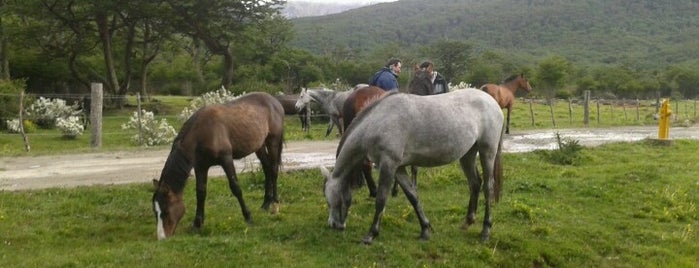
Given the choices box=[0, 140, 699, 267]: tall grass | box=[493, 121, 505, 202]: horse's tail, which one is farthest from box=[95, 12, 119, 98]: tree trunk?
box=[493, 121, 505, 202]: horse's tail

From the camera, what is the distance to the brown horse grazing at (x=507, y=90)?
18.9 meters

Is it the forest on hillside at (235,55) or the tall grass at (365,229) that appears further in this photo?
the forest on hillside at (235,55)

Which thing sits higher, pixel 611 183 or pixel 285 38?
pixel 285 38

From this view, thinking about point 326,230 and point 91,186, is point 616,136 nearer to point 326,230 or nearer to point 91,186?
point 326,230

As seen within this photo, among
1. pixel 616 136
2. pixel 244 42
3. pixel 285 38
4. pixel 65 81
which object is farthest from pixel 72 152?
pixel 285 38

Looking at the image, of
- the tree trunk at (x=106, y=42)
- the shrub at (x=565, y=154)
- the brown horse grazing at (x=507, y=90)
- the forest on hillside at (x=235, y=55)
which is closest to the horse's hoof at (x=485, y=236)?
the shrub at (x=565, y=154)

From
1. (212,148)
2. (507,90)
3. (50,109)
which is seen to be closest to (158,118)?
(50,109)

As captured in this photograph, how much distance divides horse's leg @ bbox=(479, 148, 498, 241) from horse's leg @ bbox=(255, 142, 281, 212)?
9.78 feet

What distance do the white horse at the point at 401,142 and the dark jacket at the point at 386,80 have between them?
278 centimetres

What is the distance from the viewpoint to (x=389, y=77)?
32.8 feet

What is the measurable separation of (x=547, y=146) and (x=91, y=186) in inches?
441

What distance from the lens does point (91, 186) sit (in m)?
8.99

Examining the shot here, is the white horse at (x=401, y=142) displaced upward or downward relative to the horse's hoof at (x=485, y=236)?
upward

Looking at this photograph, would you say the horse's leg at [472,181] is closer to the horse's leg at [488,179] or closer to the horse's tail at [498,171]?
the horse's leg at [488,179]
